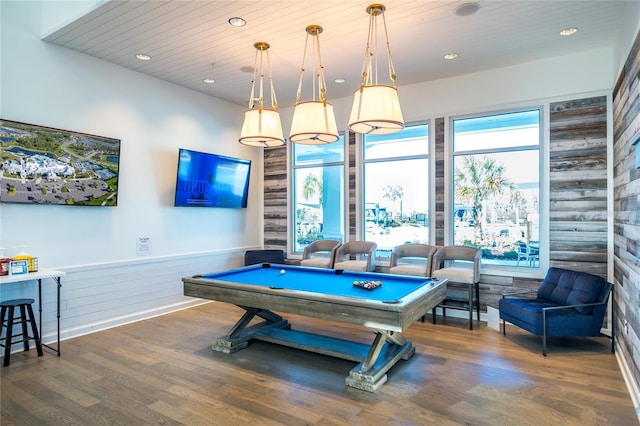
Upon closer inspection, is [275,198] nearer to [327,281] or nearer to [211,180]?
[211,180]

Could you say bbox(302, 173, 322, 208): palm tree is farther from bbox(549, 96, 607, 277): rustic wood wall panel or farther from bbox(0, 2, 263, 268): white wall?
bbox(549, 96, 607, 277): rustic wood wall panel

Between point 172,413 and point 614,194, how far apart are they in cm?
488

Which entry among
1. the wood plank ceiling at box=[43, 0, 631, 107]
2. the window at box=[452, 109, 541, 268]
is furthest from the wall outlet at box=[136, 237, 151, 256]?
the window at box=[452, 109, 541, 268]

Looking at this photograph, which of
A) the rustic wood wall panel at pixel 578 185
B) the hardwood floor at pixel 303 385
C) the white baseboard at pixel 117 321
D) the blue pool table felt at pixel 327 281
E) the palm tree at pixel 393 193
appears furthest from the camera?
the palm tree at pixel 393 193

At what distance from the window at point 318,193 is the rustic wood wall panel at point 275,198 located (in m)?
0.20

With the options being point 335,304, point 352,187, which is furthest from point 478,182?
point 335,304

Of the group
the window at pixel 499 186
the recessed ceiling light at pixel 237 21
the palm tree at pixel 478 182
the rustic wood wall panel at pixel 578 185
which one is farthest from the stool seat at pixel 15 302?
the rustic wood wall panel at pixel 578 185

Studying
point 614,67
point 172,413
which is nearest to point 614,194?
point 614,67

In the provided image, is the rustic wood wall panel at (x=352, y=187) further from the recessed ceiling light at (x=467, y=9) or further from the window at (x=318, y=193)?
the recessed ceiling light at (x=467, y=9)

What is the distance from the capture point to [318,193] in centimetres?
677

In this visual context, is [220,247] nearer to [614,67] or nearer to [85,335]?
[85,335]

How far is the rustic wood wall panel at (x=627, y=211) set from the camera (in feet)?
9.93

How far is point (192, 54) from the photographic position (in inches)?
182

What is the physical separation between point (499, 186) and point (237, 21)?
385cm
